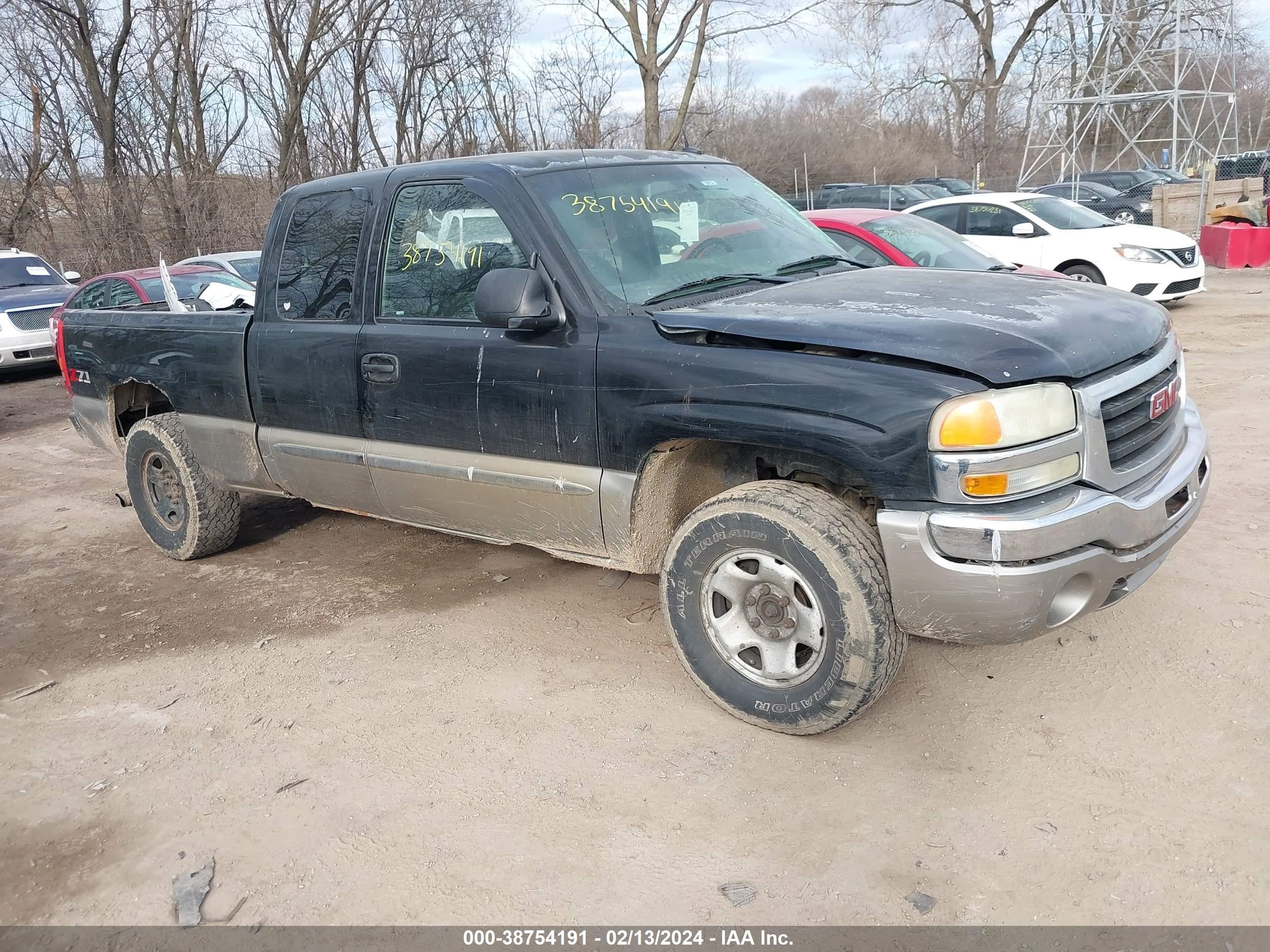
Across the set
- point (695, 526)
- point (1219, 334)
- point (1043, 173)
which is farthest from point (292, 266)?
point (1043, 173)

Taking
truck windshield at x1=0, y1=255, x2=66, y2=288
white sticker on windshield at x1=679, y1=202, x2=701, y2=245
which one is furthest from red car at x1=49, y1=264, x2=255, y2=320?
white sticker on windshield at x1=679, y1=202, x2=701, y2=245

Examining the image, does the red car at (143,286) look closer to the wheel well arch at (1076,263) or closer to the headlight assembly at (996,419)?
the wheel well arch at (1076,263)

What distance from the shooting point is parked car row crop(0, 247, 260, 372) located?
444 inches

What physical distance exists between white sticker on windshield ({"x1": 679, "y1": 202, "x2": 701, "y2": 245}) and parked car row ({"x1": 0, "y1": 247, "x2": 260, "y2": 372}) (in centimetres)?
724

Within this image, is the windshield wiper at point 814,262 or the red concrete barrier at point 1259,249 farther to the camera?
the red concrete barrier at point 1259,249

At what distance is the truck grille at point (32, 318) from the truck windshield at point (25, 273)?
4.23 feet

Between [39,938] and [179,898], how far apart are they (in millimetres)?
352

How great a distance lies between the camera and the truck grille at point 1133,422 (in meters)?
3.09

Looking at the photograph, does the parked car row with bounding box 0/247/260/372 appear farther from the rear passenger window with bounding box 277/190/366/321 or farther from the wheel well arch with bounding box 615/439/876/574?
the wheel well arch with bounding box 615/439/876/574

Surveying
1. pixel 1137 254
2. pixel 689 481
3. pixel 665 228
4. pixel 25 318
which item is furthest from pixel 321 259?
pixel 25 318

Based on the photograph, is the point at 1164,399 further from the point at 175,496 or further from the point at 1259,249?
the point at 1259,249

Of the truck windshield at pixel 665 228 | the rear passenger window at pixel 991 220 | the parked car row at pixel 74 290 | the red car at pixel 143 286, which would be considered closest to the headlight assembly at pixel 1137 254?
the rear passenger window at pixel 991 220

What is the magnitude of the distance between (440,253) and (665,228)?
36.8 inches

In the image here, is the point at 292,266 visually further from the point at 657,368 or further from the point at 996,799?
the point at 996,799
